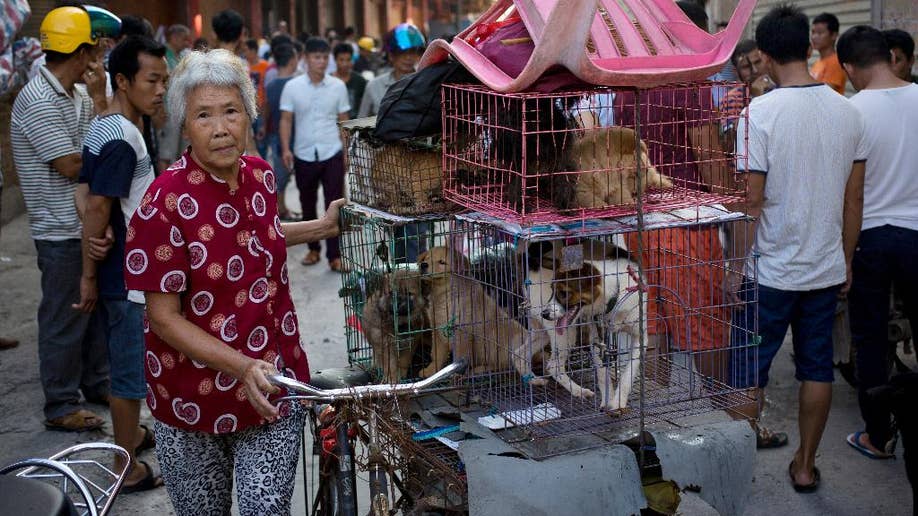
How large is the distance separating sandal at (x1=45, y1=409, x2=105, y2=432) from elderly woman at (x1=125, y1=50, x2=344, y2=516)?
9.10 feet

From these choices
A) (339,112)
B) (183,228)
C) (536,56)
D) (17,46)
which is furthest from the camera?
(339,112)

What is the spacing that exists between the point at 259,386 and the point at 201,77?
97 cm

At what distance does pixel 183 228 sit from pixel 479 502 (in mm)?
1189

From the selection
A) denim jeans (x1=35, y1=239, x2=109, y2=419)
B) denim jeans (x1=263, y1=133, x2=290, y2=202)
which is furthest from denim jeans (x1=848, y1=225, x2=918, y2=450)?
denim jeans (x1=263, y1=133, x2=290, y2=202)

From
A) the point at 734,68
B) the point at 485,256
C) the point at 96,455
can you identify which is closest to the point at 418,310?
the point at 485,256

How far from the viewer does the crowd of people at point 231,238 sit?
2.93 metres

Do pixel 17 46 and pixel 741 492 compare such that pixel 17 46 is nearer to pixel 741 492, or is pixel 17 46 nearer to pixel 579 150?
pixel 579 150

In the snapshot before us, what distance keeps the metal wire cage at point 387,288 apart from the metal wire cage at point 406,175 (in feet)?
0.22

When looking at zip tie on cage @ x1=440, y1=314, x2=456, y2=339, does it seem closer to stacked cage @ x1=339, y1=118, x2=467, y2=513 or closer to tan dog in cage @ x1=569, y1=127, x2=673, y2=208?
stacked cage @ x1=339, y1=118, x2=467, y2=513

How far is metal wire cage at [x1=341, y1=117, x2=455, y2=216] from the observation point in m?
3.47

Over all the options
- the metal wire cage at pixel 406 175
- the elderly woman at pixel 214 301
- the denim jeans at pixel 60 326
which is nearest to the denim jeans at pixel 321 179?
the denim jeans at pixel 60 326

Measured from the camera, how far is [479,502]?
2.74 metres

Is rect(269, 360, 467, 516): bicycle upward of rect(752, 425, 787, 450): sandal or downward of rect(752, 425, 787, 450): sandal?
upward

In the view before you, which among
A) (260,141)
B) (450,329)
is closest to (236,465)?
(450,329)
